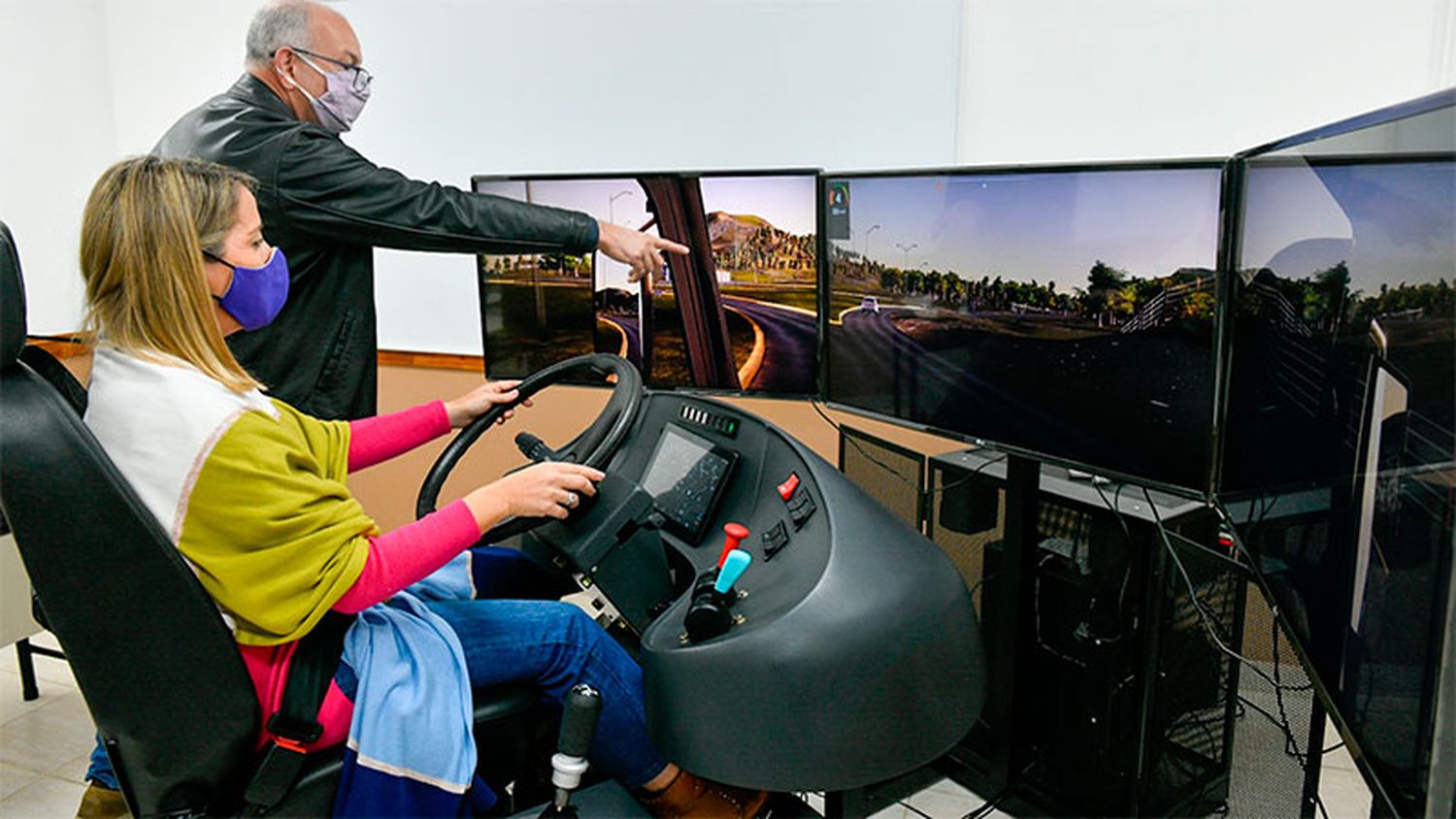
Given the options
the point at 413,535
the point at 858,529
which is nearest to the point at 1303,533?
the point at 858,529

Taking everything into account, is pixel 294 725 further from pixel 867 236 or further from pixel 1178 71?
pixel 1178 71

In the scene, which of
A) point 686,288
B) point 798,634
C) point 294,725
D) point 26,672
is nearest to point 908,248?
Result: point 686,288

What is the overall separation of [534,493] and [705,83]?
1.99 meters

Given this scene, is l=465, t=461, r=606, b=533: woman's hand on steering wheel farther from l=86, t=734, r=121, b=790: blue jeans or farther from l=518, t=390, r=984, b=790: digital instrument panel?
l=86, t=734, r=121, b=790: blue jeans

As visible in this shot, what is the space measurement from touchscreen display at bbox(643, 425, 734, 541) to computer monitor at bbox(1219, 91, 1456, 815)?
0.79 m

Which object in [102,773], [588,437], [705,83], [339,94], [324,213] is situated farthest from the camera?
[705,83]

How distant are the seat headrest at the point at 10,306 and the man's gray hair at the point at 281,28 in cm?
119

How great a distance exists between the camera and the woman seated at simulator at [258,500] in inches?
49.3

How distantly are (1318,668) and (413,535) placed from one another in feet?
3.82

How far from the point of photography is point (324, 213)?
2146 mm

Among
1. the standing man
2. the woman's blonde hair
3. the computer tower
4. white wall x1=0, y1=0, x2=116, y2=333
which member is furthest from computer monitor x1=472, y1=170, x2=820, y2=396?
white wall x1=0, y1=0, x2=116, y2=333

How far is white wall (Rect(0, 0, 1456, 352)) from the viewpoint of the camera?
2504mm

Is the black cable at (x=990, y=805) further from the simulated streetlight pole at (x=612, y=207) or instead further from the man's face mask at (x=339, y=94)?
the man's face mask at (x=339, y=94)

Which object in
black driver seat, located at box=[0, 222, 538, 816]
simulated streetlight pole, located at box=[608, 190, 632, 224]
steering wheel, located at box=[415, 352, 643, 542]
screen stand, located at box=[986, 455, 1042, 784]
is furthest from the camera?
simulated streetlight pole, located at box=[608, 190, 632, 224]
